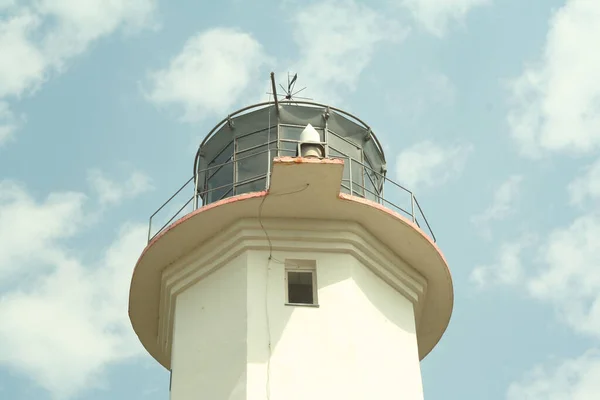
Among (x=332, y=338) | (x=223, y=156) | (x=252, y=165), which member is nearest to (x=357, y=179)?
(x=252, y=165)

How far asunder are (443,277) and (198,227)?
4.17 metres

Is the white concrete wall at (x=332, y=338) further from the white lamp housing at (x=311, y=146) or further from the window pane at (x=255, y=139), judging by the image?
the window pane at (x=255, y=139)

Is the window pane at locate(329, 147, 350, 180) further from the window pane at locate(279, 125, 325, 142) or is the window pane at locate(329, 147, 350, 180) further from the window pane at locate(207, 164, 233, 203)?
the window pane at locate(207, 164, 233, 203)

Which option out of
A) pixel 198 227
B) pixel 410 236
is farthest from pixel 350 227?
pixel 198 227

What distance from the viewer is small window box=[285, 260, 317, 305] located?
1736cm

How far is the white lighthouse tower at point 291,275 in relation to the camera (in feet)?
53.5

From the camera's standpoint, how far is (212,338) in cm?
1686

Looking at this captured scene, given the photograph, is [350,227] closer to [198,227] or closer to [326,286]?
[326,286]

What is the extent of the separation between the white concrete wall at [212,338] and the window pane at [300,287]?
862mm

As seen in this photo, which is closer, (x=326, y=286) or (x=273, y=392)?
(x=273, y=392)

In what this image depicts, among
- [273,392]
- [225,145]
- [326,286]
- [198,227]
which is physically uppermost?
[225,145]

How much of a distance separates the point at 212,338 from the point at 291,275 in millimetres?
1626

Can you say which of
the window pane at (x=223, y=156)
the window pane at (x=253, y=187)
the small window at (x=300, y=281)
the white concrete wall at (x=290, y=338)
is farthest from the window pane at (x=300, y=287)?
the window pane at (x=223, y=156)

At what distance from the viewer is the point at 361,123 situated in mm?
19438
